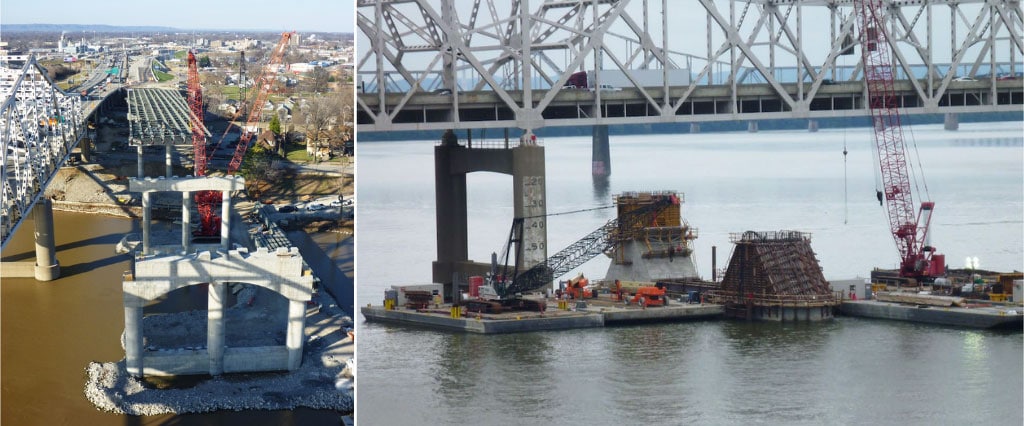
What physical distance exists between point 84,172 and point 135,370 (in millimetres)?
29860

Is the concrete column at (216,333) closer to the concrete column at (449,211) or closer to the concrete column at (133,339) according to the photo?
the concrete column at (133,339)

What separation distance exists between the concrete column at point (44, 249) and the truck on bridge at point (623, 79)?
A: 1096 centimetres

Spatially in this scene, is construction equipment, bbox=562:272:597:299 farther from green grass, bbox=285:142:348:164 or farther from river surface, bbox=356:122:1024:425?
green grass, bbox=285:142:348:164

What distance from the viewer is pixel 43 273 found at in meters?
35.1

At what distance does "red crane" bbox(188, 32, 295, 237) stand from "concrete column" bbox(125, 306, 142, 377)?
52.1ft

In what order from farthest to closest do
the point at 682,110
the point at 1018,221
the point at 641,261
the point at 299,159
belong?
the point at 299,159 → the point at 1018,221 → the point at 682,110 → the point at 641,261

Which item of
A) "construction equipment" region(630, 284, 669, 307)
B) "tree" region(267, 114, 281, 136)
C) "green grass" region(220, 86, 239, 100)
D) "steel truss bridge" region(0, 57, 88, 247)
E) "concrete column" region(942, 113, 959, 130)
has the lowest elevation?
"construction equipment" region(630, 284, 669, 307)

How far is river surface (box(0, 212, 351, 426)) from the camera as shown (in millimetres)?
21547

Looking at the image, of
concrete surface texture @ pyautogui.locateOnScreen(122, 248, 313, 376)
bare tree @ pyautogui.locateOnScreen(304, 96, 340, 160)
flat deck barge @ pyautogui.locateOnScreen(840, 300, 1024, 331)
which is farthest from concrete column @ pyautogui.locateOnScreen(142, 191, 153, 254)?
bare tree @ pyautogui.locateOnScreen(304, 96, 340, 160)

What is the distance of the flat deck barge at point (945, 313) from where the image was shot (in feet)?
90.2

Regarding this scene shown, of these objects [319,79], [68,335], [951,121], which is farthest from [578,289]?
[319,79]

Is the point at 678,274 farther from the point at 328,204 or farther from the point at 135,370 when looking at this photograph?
the point at 328,204

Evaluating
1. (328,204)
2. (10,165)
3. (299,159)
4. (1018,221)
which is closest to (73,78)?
(299,159)

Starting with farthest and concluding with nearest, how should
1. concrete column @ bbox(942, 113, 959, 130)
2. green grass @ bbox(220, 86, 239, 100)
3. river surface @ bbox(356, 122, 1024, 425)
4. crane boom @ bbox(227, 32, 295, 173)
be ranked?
green grass @ bbox(220, 86, 239, 100), crane boom @ bbox(227, 32, 295, 173), concrete column @ bbox(942, 113, 959, 130), river surface @ bbox(356, 122, 1024, 425)
